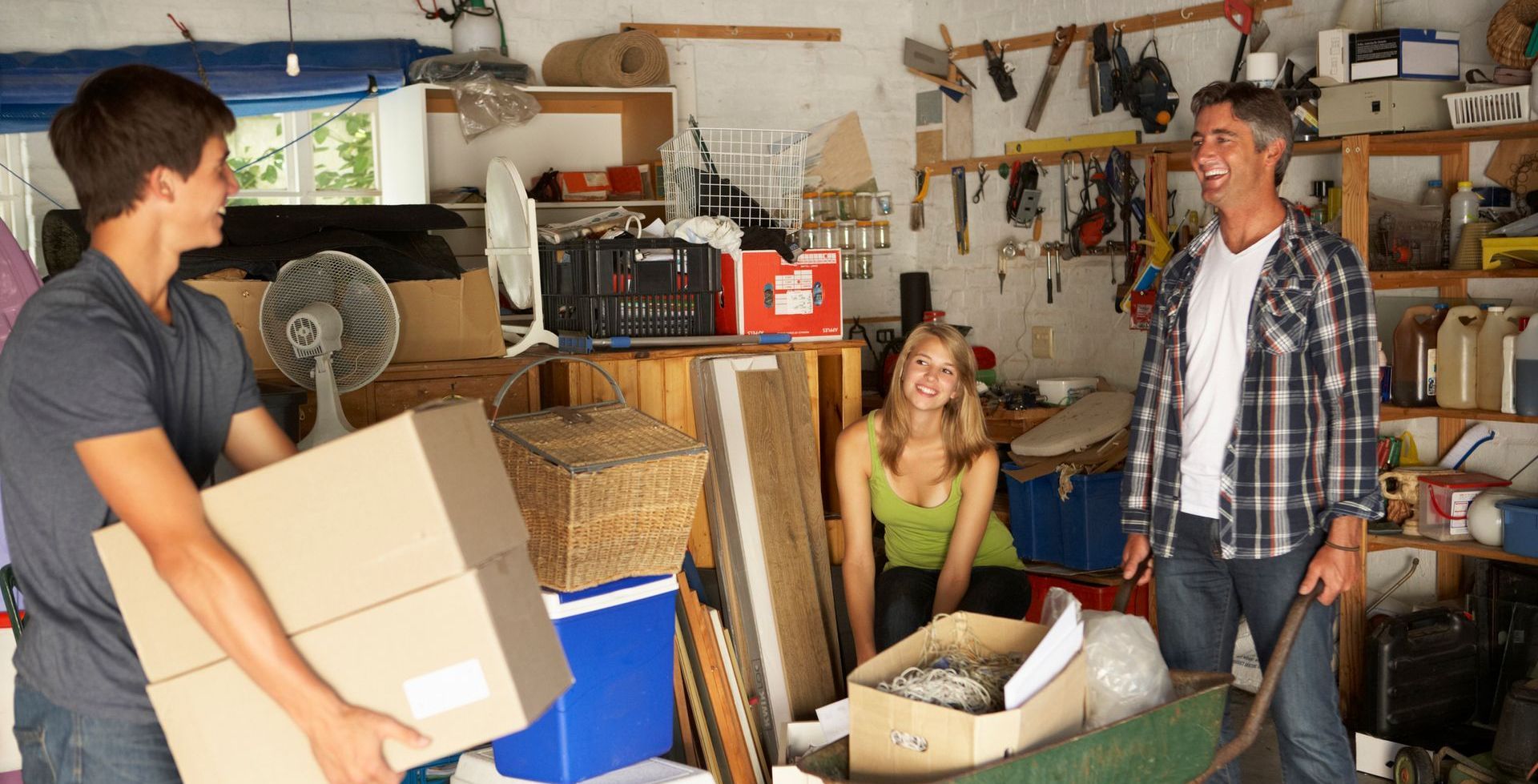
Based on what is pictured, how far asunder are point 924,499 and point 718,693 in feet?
2.56

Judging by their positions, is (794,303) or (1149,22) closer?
(794,303)

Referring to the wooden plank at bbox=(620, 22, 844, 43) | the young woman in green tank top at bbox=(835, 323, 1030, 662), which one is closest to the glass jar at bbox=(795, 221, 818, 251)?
the wooden plank at bbox=(620, 22, 844, 43)

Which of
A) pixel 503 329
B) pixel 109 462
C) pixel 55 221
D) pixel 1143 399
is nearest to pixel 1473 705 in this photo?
pixel 1143 399

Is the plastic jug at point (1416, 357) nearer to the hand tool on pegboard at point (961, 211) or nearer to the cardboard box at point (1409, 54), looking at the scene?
the cardboard box at point (1409, 54)

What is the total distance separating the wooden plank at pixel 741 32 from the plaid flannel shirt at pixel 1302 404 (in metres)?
4.11

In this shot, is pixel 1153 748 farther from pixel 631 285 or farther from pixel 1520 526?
pixel 631 285

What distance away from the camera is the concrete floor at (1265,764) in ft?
13.1

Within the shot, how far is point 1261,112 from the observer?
2811mm

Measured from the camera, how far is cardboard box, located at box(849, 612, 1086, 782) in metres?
2.16

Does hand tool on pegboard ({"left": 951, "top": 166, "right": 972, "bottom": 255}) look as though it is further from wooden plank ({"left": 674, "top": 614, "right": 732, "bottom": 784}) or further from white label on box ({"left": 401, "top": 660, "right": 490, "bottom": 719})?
white label on box ({"left": 401, "top": 660, "right": 490, "bottom": 719})

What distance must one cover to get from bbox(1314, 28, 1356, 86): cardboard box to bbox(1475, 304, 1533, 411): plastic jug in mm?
951

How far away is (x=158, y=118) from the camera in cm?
169

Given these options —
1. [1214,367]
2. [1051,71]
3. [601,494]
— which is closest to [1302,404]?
[1214,367]

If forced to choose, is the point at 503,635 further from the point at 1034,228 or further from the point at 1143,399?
the point at 1034,228
